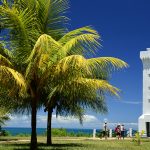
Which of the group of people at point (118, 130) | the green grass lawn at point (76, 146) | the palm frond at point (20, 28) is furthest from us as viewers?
the group of people at point (118, 130)

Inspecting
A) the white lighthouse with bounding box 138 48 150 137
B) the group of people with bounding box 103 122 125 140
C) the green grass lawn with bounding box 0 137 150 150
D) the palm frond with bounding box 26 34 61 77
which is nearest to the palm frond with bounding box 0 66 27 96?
the palm frond with bounding box 26 34 61 77

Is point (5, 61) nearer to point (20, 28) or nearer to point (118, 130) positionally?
point (20, 28)

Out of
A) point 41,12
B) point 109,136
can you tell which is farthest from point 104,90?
point 109,136

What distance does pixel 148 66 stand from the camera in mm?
55781

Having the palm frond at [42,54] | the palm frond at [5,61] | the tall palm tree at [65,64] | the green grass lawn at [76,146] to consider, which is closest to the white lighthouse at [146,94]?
the green grass lawn at [76,146]

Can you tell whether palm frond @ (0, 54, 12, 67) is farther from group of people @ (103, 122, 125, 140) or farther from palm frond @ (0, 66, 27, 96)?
group of people @ (103, 122, 125, 140)

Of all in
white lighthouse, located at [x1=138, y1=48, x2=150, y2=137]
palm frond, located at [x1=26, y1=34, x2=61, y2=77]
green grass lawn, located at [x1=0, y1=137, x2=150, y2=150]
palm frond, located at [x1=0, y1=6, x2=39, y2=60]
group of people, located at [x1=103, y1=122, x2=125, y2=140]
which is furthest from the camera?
white lighthouse, located at [x1=138, y1=48, x2=150, y2=137]

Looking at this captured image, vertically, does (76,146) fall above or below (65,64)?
below

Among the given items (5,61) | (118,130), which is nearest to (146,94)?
(118,130)

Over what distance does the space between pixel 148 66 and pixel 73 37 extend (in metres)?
33.5

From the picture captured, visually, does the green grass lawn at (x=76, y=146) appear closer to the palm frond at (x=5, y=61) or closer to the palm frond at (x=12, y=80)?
the palm frond at (x=12, y=80)

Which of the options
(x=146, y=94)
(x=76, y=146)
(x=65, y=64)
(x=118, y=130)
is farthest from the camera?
(x=146, y=94)

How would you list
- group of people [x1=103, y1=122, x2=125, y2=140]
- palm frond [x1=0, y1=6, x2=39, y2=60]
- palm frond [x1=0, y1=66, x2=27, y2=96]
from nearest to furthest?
palm frond [x1=0, y1=66, x2=27, y2=96]
palm frond [x1=0, y1=6, x2=39, y2=60]
group of people [x1=103, y1=122, x2=125, y2=140]

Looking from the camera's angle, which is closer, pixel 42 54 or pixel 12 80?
pixel 42 54
